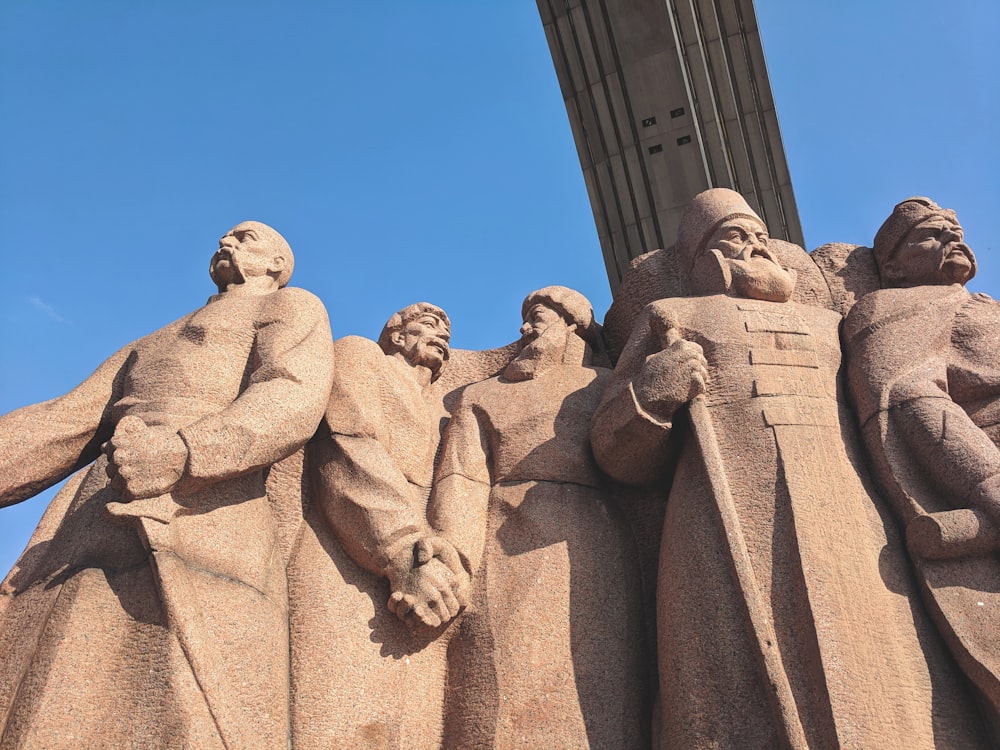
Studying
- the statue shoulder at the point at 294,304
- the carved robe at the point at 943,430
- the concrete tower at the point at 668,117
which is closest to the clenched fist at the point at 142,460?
the statue shoulder at the point at 294,304

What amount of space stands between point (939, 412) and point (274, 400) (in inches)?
119

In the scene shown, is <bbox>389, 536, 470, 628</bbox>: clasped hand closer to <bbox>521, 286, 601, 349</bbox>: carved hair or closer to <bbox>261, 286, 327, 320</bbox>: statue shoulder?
<bbox>261, 286, 327, 320</bbox>: statue shoulder

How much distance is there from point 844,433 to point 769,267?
44.9 inches

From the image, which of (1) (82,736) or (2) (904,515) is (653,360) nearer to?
(2) (904,515)

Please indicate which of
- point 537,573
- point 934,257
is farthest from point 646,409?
point 934,257

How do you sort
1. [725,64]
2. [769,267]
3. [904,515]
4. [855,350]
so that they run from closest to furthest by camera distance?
Answer: [904,515]
[855,350]
[769,267]
[725,64]

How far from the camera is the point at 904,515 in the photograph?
14.8 ft

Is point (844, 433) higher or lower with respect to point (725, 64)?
lower

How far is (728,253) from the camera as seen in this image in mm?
5715

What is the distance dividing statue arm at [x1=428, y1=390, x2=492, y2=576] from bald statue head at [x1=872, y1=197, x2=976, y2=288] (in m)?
2.58

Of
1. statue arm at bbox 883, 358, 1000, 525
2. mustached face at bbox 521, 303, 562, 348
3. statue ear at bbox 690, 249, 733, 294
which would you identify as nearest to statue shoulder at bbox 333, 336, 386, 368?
mustached face at bbox 521, 303, 562, 348

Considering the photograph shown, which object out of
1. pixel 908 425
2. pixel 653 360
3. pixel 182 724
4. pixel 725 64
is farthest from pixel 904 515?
pixel 725 64

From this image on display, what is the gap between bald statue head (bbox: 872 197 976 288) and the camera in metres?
5.74

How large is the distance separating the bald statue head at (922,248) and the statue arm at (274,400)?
3279 millimetres
